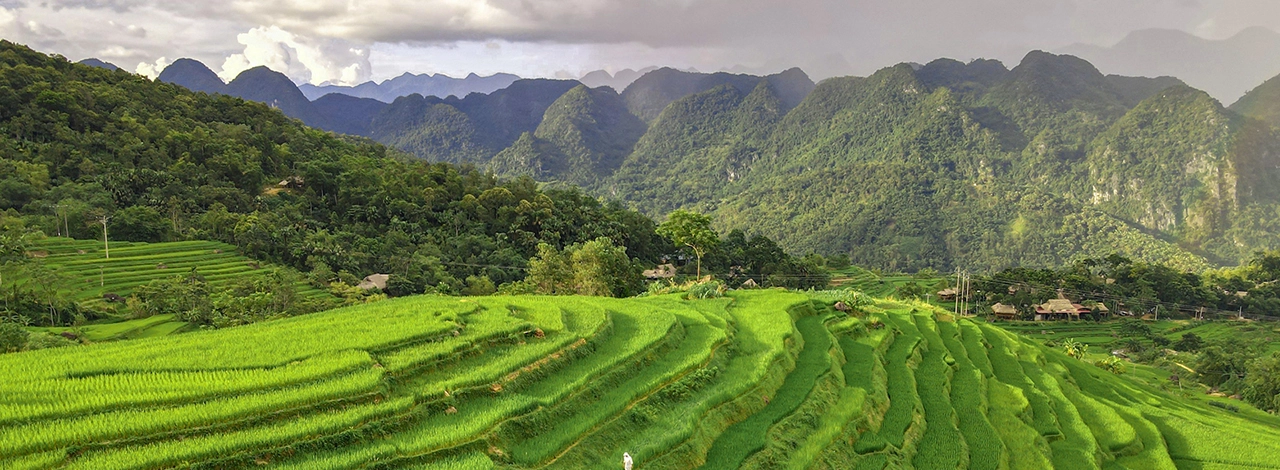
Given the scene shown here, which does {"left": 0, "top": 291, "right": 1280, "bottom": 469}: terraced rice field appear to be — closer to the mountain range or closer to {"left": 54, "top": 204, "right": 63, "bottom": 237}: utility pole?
{"left": 54, "top": 204, "right": 63, "bottom": 237}: utility pole

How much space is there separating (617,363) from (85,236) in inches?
1405

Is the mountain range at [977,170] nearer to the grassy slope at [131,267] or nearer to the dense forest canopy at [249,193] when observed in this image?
the dense forest canopy at [249,193]

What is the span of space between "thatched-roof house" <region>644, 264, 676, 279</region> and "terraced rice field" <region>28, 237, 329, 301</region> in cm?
2530

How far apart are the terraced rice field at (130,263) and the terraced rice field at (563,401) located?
19572 millimetres

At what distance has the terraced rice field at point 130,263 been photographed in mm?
26141

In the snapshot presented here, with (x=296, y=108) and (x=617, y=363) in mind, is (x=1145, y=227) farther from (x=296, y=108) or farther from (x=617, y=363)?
(x=296, y=108)

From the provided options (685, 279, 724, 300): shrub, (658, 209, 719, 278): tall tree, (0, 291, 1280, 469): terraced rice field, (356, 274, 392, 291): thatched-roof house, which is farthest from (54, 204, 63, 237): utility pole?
(685, 279, 724, 300): shrub

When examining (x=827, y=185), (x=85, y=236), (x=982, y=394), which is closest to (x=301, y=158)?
(x=85, y=236)

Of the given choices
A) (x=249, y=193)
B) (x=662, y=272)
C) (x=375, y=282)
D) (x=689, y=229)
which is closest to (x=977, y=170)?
(x=662, y=272)

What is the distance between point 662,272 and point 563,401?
42588 millimetres

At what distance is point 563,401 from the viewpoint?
9.41 meters

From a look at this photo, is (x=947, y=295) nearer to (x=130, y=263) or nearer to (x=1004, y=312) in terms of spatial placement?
(x=1004, y=312)

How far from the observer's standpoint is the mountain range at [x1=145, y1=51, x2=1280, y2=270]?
102m

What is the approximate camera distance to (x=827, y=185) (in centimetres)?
12619
